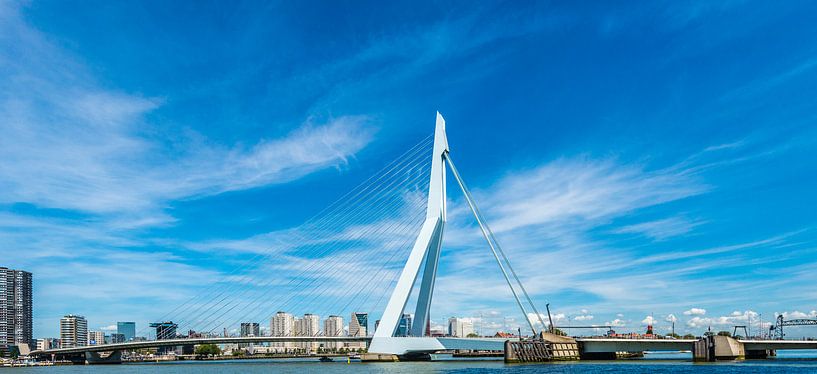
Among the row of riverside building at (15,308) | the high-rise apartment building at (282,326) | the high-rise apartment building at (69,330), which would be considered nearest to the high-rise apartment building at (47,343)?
the high-rise apartment building at (69,330)

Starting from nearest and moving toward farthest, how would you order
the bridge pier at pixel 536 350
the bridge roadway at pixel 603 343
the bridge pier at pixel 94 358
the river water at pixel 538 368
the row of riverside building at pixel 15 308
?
the river water at pixel 538 368 → the bridge roadway at pixel 603 343 → the bridge pier at pixel 536 350 → the bridge pier at pixel 94 358 → the row of riverside building at pixel 15 308

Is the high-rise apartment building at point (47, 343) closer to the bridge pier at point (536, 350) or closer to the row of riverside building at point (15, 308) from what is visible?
the row of riverside building at point (15, 308)

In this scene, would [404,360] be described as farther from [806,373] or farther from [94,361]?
[94,361]

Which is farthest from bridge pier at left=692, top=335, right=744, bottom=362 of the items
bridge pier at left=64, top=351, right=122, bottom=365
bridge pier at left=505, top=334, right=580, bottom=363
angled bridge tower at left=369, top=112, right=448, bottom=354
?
bridge pier at left=64, top=351, right=122, bottom=365

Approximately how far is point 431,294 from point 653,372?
57.4 ft

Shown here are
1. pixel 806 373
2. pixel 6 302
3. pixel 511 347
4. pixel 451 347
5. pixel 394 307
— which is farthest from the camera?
pixel 6 302

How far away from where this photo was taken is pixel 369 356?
180 ft

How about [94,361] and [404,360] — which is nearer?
[404,360]

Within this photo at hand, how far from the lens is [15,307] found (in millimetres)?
135750

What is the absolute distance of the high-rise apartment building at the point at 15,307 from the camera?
131750 millimetres

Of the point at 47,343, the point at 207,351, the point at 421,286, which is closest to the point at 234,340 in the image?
the point at 421,286

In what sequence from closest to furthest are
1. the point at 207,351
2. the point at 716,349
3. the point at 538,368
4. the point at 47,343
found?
1. the point at 538,368
2. the point at 716,349
3. the point at 207,351
4. the point at 47,343

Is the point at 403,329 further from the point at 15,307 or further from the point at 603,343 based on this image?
Answer: the point at 15,307

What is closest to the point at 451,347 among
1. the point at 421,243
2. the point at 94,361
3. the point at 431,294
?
the point at 431,294
